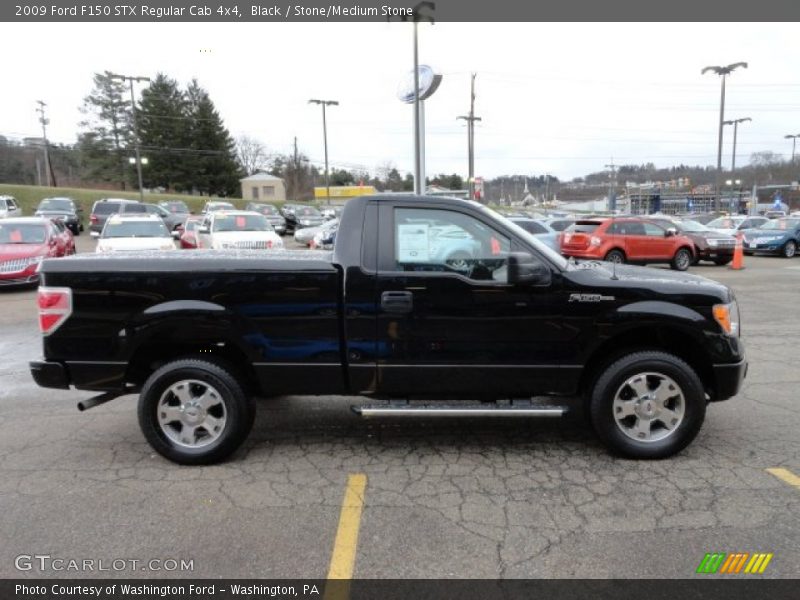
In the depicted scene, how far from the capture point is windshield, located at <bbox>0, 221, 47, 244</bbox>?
41.5ft

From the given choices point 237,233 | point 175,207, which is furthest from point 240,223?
point 175,207

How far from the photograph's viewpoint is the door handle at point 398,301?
12.8 feet

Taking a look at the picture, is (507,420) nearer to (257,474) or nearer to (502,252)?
(502,252)

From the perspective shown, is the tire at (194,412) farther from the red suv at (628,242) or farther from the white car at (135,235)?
the red suv at (628,242)

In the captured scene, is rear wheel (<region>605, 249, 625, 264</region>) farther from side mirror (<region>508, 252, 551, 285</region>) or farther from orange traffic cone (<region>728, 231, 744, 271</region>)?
side mirror (<region>508, 252, 551, 285</region>)

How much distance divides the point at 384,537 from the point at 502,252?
204cm

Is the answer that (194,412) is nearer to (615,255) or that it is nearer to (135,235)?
(135,235)

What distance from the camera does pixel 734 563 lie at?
2.87 meters

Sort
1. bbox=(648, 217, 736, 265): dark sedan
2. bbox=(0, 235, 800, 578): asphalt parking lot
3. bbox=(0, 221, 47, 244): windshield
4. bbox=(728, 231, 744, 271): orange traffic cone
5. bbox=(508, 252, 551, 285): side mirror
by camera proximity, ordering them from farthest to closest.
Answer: bbox=(648, 217, 736, 265): dark sedan, bbox=(728, 231, 744, 271): orange traffic cone, bbox=(0, 221, 47, 244): windshield, bbox=(508, 252, 551, 285): side mirror, bbox=(0, 235, 800, 578): asphalt parking lot

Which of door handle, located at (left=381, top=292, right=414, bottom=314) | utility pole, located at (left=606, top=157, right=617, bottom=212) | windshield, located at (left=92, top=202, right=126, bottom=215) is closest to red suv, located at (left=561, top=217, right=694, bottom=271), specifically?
door handle, located at (left=381, top=292, right=414, bottom=314)

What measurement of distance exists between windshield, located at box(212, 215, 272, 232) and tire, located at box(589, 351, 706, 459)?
1272 centimetres

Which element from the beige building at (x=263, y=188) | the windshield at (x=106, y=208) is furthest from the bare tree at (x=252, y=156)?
the windshield at (x=106, y=208)

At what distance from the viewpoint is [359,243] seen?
4.02 meters

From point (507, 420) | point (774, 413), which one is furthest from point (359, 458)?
point (774, 413)
